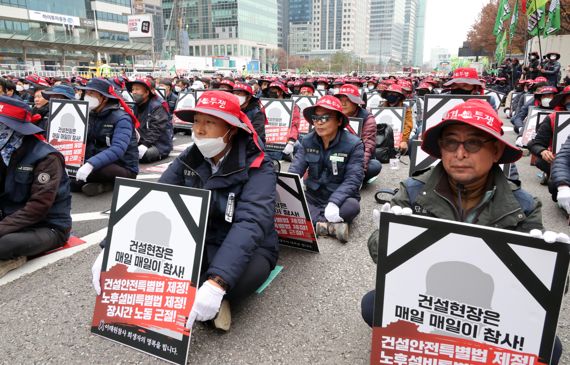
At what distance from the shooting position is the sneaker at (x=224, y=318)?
260 centimetres

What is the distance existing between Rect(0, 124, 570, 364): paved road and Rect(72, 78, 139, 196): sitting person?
211 cm

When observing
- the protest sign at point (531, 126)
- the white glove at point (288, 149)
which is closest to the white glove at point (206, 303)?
the white glove at point (288, 149)

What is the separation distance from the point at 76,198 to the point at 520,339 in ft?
19.1

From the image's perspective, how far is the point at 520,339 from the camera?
1.72 m

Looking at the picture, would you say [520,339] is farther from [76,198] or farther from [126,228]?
[76,198]

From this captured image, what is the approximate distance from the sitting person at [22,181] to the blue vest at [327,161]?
2.46m

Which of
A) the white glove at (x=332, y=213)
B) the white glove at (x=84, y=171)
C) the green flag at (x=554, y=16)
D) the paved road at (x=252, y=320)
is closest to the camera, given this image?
the paved road at (x=252, y=320)

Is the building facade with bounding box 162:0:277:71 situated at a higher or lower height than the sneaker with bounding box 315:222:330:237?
higher

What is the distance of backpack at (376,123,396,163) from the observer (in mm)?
7723

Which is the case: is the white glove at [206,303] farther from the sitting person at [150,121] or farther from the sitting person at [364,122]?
the sitting person at [150,121]

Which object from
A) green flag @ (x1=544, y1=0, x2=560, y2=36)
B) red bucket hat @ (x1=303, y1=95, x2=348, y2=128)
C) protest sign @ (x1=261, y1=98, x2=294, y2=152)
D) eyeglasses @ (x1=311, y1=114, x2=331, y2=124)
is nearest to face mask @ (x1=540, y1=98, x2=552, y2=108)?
protest sign @ (x1=261, y1=98, x2=294, y2=152)

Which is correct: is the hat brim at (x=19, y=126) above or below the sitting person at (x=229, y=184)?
above

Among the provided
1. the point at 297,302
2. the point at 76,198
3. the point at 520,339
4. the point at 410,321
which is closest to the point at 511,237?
the point at 520,339

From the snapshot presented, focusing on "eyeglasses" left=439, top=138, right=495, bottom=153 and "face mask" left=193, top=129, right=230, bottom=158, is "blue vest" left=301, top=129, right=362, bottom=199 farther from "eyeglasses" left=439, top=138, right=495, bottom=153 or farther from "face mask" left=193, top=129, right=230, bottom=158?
"eyeglasses" left=439, top=138, right=495, bottom=153
